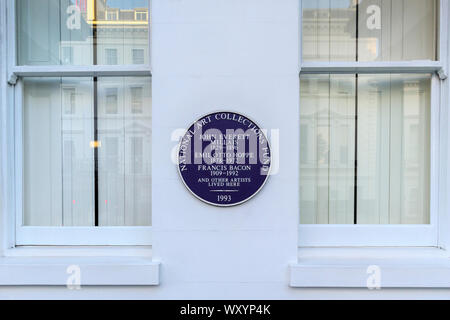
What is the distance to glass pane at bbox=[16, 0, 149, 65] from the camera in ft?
10.0

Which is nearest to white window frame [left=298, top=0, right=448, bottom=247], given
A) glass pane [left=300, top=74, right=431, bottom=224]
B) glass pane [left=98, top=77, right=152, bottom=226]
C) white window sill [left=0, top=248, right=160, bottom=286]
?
glass pane [left=300, top=74, right=431, bottom=224]

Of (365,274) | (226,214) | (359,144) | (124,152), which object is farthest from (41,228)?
(359,144)

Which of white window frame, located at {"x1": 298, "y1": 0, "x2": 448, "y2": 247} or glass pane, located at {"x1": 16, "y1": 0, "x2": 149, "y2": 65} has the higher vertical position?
glass pane, located at {"x1": 16, "y1": 0, "x2": 149, "y2": 65}

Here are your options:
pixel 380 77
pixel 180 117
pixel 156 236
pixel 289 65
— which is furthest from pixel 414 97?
pixel 156 236

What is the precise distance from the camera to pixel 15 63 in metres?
2.97

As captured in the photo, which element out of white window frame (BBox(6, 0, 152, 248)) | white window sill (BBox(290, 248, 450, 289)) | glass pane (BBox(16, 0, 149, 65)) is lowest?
white window sill (BBox(290, 248, 450, 289))

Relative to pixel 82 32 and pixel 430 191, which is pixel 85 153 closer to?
pixel 82 32

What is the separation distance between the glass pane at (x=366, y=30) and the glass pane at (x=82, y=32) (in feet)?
5.69

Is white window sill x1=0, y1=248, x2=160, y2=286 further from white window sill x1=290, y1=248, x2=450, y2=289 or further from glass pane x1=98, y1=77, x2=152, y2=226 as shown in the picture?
white window sill x1=290, y1=248, x2=450, y2=289

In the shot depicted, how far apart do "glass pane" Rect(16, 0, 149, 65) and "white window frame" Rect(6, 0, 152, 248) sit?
0.47 ft

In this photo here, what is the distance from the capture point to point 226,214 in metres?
2.78

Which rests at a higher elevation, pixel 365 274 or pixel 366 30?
pixel 366 30

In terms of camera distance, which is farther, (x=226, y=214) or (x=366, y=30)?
(x=366, y=30)

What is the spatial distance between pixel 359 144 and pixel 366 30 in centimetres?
118
